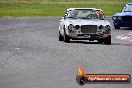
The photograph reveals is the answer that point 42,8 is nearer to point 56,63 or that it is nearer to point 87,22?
point 87,22

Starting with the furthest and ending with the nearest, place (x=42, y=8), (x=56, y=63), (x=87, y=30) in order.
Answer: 1. (x=42, y=8)
2. (x=87, y=30)
3. (x=56, y=63)

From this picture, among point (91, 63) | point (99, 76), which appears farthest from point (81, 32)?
point (99, 76)

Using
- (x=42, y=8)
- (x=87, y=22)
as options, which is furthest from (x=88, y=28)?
(x=42, y=8)

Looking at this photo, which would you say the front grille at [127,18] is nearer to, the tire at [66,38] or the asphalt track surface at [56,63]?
the tire at [66,38]

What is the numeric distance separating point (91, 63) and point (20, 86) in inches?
198

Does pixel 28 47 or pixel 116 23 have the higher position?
pixel 28 47

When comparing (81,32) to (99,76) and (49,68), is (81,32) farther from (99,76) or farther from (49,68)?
(99,76)

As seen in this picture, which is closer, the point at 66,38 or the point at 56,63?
the point at 56,63

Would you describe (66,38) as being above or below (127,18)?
above

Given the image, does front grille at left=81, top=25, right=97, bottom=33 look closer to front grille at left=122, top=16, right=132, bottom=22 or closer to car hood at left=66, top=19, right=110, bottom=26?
car hood at left=66, top=19, right=110, bottom=26

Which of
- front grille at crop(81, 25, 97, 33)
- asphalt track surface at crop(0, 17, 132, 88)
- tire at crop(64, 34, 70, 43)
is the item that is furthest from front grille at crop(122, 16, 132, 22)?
asphalt track surface at crop(0, 17, 132, 88)

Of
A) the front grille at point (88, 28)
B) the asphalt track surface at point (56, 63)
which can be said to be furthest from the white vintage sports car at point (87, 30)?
the asphalt track surface at point (56, 63)

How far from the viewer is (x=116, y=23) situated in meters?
33.6

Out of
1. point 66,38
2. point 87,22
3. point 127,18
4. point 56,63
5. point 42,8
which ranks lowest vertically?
point 42,8
